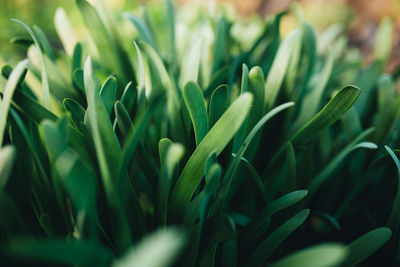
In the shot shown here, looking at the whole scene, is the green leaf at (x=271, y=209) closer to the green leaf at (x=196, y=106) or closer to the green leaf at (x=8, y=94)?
the green leaf at (x=196, y=106)

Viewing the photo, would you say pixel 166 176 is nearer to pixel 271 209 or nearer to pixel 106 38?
pixel 271 209

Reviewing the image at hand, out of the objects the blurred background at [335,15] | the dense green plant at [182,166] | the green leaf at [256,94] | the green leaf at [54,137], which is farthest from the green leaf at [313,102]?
the blurred background at [335,15]

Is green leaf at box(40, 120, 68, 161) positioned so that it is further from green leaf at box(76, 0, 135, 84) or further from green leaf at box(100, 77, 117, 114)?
green leaf at box(76, 0, 135, 84)

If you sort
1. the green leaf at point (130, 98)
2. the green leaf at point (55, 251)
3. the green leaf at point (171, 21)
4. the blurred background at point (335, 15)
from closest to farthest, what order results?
the green leaf at point (55, 251), the green leaf at point (130, 98), the green leaf at point (171, 21), the blurred background at point (335, 15)

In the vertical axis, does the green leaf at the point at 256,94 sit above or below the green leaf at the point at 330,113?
above

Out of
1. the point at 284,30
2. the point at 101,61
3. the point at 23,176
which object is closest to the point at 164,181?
the point at 23,176

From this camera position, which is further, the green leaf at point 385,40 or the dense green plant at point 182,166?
the green leaf at point 385,40

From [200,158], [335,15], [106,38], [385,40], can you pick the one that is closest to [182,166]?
[200,158]

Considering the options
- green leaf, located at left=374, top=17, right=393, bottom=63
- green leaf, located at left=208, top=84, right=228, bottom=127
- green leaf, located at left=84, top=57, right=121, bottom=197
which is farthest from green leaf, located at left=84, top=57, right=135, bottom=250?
green leaf, located at left=374, top=17, right=393, bottom=63
